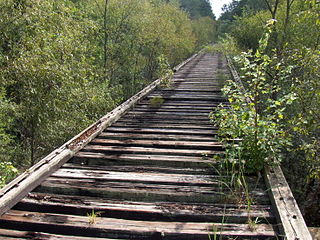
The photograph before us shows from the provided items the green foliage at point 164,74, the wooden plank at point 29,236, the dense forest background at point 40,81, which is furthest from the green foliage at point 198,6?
the wooden plank at point 29,236

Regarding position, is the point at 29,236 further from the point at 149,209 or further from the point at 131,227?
the point at 149,209

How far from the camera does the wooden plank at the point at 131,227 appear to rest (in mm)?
2096

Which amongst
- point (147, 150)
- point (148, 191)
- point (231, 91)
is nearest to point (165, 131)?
point (147, 150)

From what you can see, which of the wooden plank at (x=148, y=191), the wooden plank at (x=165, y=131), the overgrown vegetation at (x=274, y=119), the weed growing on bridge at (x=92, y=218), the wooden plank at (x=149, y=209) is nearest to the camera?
the weed growing on bridge at (x=92, y=218)

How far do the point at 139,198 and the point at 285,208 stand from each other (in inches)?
47.9

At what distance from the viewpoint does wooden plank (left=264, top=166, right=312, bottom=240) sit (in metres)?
1.98

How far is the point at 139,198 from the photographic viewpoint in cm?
263

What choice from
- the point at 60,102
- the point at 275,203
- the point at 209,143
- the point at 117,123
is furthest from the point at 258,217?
the point at 60,102

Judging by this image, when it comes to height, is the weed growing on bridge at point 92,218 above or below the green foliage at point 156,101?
below

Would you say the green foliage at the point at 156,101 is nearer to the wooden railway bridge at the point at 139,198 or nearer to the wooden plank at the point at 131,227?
the wooden railway bridge at the point at 139,198

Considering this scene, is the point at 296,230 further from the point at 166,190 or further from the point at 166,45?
the point at 166,45

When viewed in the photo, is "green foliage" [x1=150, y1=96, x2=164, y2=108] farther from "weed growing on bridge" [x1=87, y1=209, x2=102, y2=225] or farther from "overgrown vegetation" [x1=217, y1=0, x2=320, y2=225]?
"weed growing on bridge" [x1=87, y1=209, x2=102, y2=225]

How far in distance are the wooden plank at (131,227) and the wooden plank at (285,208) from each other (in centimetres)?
12

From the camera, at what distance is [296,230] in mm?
2004
